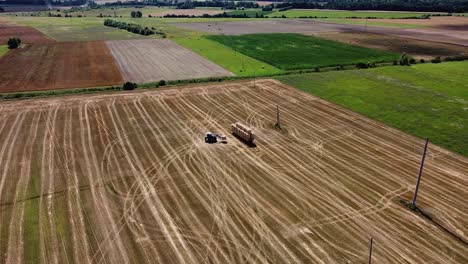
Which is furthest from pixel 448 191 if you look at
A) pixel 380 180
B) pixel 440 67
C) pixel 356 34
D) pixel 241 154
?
pixel 356 34

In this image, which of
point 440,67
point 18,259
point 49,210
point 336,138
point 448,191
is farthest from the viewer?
point 440,67

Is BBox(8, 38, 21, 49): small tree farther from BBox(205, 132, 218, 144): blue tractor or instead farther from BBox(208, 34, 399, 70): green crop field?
BBox(205, 132, 218, 144): blue tractor

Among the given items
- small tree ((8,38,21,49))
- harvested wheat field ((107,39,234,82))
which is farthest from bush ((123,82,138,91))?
small tree ((8,38,21,49))

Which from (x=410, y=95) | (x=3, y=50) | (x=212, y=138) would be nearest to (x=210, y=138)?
(x=212, y=138)

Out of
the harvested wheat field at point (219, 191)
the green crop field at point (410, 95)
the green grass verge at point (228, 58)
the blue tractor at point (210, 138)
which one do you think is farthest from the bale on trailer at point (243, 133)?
the green grass verge at point (228, 58)

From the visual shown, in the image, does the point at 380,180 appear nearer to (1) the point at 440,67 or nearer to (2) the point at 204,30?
(1) the point at 440,67

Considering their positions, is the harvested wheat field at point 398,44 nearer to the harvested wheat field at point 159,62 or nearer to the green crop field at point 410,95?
the green crop field at point 410,95
